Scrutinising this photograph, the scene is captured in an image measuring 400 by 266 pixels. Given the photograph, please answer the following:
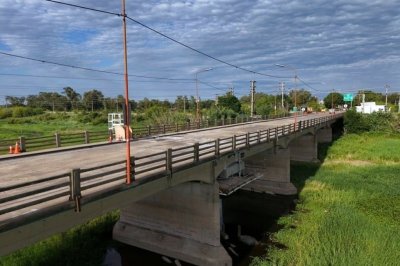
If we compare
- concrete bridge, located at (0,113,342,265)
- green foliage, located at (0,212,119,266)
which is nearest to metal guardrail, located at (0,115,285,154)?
concrete bridge, located at (0,113,342,265)

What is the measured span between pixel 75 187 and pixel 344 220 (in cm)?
1910

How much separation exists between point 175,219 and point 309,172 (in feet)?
84.6

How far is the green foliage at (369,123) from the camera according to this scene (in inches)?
3014

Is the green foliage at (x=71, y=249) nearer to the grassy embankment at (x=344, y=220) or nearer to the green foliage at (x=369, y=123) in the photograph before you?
the grassy embankment at (x=344, y=220)

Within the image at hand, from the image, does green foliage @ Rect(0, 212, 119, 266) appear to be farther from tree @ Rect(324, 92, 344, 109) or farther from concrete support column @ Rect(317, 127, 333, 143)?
tree @ Rect(324, 92, 344, 109)

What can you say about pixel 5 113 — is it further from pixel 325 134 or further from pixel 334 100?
pixel 334 100

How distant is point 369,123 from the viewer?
255 feet

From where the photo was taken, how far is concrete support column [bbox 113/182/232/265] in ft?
63.5

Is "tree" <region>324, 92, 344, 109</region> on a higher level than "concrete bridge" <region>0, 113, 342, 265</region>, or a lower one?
higher

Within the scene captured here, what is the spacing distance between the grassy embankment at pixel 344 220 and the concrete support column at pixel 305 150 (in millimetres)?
4329

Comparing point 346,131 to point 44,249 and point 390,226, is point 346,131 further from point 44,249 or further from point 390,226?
point 44,249

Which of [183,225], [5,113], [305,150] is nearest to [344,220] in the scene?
[183,225]

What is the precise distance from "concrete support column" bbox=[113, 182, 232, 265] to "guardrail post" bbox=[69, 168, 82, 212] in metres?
9.99

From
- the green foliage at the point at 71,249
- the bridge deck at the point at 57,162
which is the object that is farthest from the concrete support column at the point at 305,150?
the green foliage at the point at 71,249
